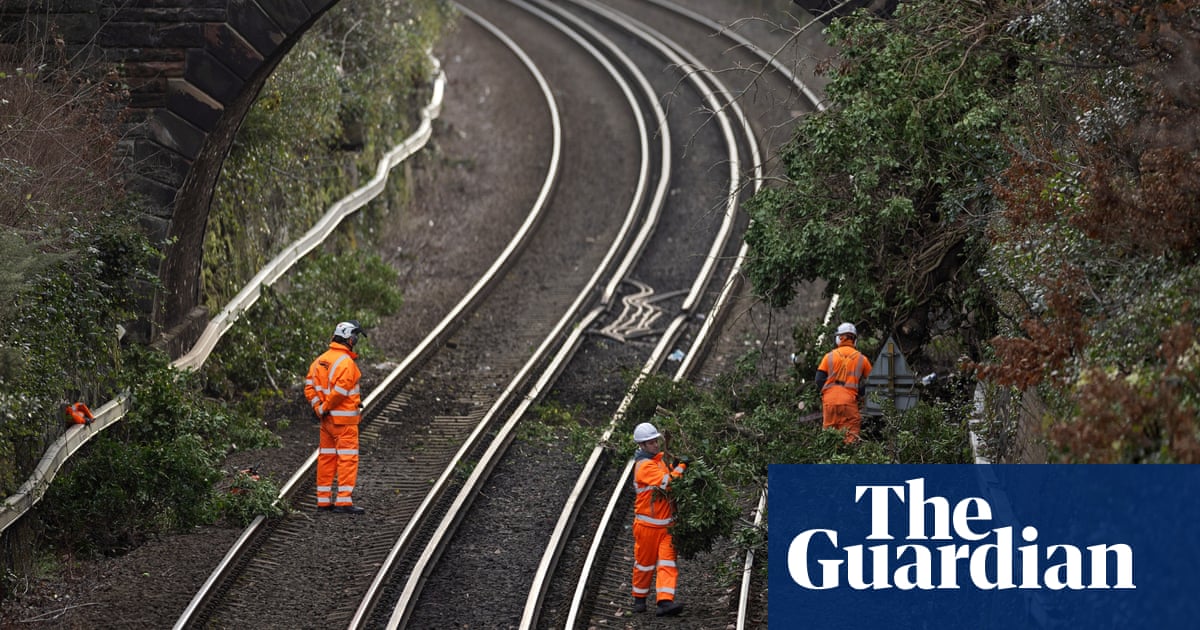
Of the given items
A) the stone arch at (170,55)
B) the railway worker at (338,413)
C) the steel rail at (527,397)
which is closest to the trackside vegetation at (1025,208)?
the steel rail at (527,397)

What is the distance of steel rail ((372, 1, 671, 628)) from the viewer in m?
11.0

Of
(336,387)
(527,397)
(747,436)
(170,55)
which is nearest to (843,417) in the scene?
(747,436)

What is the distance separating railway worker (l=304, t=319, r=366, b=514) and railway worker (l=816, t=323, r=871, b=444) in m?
4.39

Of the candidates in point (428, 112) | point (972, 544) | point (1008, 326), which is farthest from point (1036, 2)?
point (428, 112)

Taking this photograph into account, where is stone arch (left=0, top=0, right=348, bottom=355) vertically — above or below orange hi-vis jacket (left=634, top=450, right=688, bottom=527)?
above

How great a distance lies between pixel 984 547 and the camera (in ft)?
27.3

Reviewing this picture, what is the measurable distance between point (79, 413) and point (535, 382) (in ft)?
17.8

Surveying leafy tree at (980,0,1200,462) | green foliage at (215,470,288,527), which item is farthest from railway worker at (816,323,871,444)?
green foliage at (215,470,288,527)

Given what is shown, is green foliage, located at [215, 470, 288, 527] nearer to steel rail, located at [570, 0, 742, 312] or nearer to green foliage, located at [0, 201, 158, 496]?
green foliage, located at [0, 201, 158, 496]

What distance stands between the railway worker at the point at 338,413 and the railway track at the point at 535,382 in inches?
12.1

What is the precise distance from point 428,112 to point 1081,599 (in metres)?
20.3

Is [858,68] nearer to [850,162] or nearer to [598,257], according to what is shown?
[850,162]

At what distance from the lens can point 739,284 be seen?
18172mm

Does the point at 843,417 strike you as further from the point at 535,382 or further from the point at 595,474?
the point at 535,382
